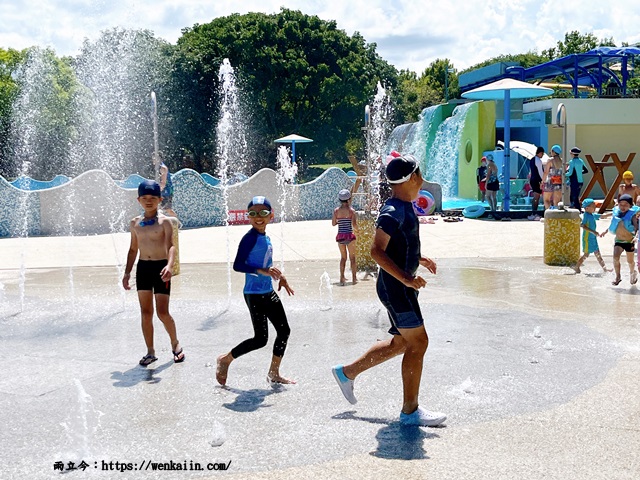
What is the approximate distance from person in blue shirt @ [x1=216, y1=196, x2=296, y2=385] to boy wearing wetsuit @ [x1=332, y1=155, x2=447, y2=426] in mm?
999

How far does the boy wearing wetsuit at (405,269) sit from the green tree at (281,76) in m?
34.0

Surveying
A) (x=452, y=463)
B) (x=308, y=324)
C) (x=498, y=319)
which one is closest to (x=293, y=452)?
(x=452, y=463)

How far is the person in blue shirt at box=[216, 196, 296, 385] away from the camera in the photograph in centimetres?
493

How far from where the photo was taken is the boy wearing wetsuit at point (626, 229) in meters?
8.85

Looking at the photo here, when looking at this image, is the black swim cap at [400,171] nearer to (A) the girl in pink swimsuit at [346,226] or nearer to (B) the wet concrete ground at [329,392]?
(B) the wet concrete ground at [329,392]

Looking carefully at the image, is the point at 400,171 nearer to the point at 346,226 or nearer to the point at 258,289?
the point at 258,289

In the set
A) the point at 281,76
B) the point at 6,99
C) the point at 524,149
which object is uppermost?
the point at 281,76

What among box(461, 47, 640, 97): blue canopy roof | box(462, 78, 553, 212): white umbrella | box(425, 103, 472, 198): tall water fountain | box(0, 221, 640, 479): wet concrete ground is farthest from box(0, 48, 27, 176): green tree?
box(0, 221, 640, 479): wet concrete ground

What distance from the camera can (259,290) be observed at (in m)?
4.96

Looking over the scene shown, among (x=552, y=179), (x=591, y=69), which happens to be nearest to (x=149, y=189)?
(x=552, y=179)

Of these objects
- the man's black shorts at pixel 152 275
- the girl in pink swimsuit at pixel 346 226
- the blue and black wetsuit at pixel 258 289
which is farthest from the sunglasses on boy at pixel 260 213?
the girl in pink swimsuit at pixel 346 226

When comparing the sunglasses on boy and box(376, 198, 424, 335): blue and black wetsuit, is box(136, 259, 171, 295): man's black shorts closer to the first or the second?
the sunglasses on boy

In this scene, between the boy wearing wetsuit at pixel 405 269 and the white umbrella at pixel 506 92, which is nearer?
the boy wearing wetsuit at pixel 405 269

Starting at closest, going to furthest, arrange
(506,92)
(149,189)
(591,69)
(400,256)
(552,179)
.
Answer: (400,256) < (149,189) < (552,179) < (506,92) < (591,69)
